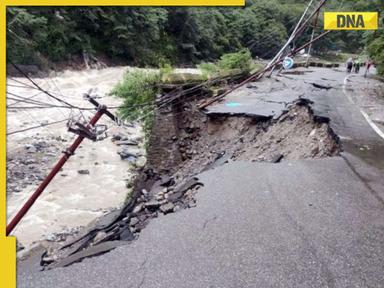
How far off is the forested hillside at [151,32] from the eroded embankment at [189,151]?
6.84m

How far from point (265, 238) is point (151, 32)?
29.6 metres

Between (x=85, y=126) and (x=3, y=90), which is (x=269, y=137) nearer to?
(x=85, y=126)

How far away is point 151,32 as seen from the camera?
101 ft

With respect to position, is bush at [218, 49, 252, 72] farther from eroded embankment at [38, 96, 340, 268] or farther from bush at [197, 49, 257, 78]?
eroded embankment at [38, 96, 340, 268]

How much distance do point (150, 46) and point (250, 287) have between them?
31.1 metres

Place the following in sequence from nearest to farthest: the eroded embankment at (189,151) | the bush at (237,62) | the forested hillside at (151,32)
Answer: the eroded embankment at (189,151) → the bush at (237,62) → the forested hillside at (151,32)

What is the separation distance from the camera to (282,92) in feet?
44.5

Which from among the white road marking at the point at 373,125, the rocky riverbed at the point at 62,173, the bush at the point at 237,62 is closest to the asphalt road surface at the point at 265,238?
the white road marking at the point at 373,125

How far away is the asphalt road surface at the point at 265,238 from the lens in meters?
3.19

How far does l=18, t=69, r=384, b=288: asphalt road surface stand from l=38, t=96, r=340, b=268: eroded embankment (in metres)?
0.51

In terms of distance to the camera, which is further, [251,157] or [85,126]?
[251,157]

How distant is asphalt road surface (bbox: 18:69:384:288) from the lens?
3186 millimetres

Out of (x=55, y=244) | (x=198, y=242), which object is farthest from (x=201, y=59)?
(x=198, y=242)

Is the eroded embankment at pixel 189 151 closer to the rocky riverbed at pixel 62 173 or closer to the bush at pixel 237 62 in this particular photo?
the rocky riverbed at pixel 62 173
